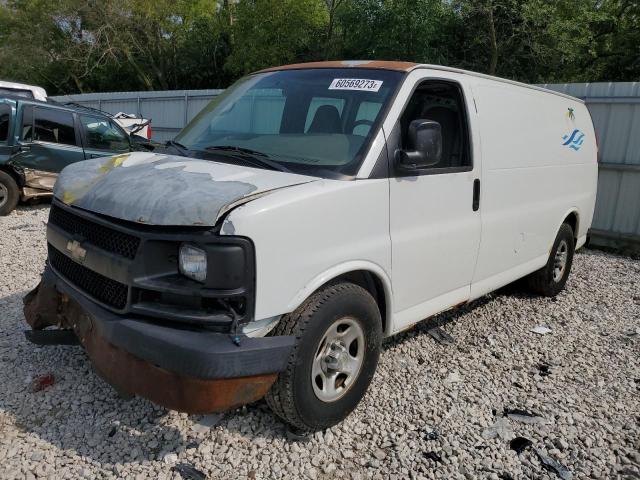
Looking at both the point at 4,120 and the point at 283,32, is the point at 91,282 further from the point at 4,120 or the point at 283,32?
the point at 283,32

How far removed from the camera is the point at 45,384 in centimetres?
357

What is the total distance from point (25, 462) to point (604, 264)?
7498 mm

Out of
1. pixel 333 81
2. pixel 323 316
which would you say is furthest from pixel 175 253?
pixel 333 81

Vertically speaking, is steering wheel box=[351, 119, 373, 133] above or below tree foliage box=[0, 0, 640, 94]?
→ below

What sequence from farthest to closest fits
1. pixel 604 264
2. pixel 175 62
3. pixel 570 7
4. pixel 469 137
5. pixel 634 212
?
1. pixel 175 62
2. pixel 570 7
3. pixel 634 212
4. pixel 604 264
5. pixel 469 137

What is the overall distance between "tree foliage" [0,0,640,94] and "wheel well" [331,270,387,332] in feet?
54.1

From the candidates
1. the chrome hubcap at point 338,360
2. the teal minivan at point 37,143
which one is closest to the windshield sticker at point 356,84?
the chrome hubcap at point 338,360

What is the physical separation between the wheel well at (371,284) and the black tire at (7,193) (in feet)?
25.8

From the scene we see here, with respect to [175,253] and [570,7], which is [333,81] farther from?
[570,7]

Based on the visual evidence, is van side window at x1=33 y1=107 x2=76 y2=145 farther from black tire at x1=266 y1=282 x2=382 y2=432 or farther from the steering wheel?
black tire at x1=266 y1=282 x2=382 y2=432

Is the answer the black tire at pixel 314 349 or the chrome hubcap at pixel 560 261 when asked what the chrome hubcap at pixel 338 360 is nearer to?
the black tire at pixel 314 349

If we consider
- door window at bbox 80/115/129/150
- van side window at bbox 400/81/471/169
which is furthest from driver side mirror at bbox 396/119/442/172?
door window at bbox 80/115/129/150

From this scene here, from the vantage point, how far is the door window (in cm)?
986

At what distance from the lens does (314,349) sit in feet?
9.39
